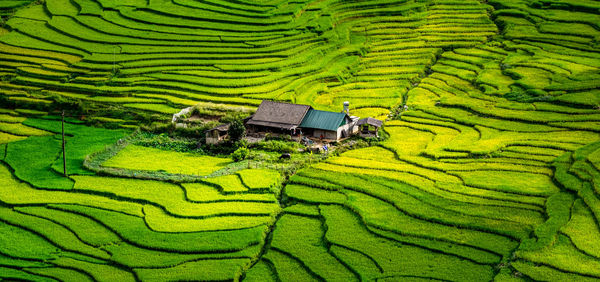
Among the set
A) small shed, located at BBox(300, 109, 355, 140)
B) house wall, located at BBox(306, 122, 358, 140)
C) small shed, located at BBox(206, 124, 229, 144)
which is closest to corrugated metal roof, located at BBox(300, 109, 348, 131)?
small shed, located at BBox(300, 109, 355, 140)

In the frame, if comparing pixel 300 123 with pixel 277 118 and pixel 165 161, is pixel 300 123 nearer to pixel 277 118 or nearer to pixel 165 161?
pixel 277 118

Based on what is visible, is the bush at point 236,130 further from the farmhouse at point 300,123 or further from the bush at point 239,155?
the bush at point 239,155

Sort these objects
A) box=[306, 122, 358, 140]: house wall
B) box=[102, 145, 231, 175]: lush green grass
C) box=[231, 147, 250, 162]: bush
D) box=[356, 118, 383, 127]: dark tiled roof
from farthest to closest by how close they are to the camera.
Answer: box=[356, 118, 383, 127]: dark tiled roof
box=[306, 122, 358, 140]: house wall
box=[231, 147, 250, 162]: bush
box=[102, 145, 231, 175]: lush green grass

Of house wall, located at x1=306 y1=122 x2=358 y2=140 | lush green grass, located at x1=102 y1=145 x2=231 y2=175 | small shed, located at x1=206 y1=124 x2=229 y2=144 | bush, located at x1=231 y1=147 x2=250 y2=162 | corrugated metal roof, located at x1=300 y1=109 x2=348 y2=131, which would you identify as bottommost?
lush green grass, located at x1=102 y1=145 x2=231 y2=175

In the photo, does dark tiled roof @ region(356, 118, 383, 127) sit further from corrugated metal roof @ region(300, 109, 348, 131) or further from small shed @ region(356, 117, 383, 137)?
corrugated metal roof @ region(300, 109, 348, 131)

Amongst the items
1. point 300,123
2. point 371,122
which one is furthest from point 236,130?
point 371,122

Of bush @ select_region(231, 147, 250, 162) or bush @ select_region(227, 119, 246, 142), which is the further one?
bush @ select_region(227, 119, 246, 142)

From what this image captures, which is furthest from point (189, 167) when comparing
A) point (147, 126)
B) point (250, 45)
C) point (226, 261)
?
point (250, 45)
